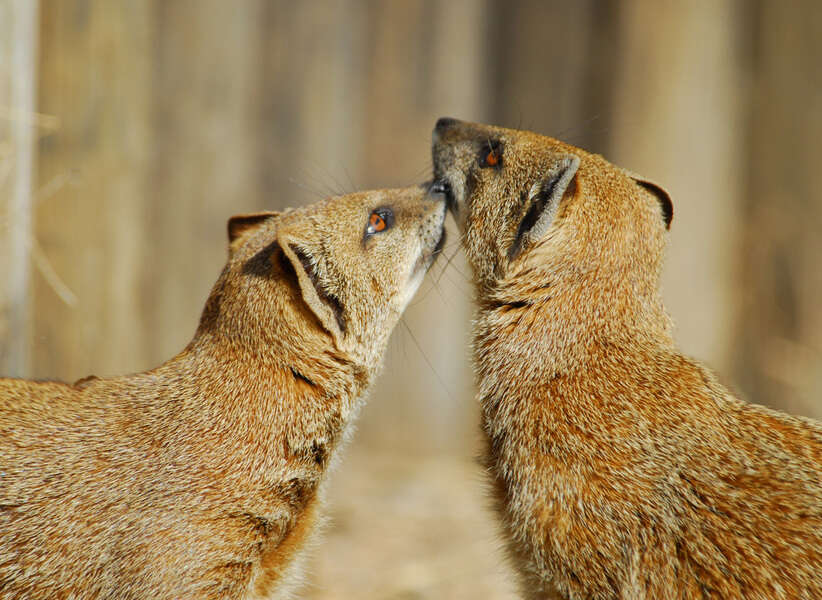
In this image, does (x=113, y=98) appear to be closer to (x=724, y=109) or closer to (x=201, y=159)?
(x=201, y=159)

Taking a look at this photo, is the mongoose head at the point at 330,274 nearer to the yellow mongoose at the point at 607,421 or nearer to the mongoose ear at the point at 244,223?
the mongoose ear at the point at 244,223

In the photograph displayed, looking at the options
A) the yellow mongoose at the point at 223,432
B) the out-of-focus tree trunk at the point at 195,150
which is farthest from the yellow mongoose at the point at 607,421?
the out-of-focus tree trunk at the point at 195,150

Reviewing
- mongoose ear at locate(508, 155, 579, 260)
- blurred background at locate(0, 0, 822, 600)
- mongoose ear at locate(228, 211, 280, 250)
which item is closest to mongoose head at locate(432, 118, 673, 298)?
mongoose ear at locate(508, 155, 579, 260)

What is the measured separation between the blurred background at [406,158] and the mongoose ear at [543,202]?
1.97 metres

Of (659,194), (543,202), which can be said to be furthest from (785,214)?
(543,202)

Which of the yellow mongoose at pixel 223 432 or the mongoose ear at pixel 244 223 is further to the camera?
the mongoose ear at pixel 244 223

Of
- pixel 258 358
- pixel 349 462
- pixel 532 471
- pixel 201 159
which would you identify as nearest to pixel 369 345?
pixel 258 358

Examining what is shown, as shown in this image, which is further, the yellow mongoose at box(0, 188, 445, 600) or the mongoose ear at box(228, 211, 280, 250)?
the mongoose ear at box(228, 211, 280, 250)

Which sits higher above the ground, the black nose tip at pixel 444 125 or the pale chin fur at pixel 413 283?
the black nose tip at pixel 444 125

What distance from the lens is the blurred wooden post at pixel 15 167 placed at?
13.1 ft

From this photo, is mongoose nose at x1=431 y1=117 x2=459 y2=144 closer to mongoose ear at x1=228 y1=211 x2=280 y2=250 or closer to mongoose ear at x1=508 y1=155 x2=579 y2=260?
mongoose ear at x1=508 y1=155 x2=579 y2=260

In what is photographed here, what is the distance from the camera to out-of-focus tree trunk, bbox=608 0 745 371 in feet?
20.4

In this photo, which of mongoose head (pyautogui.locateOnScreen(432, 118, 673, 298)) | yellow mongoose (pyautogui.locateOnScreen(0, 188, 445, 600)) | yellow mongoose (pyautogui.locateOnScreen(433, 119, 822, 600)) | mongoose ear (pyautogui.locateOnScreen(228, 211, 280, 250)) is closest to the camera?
yellow mongoose (pyautogui.locateOnScreen(433, 119, 822, 600))

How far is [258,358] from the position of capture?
3371mm
